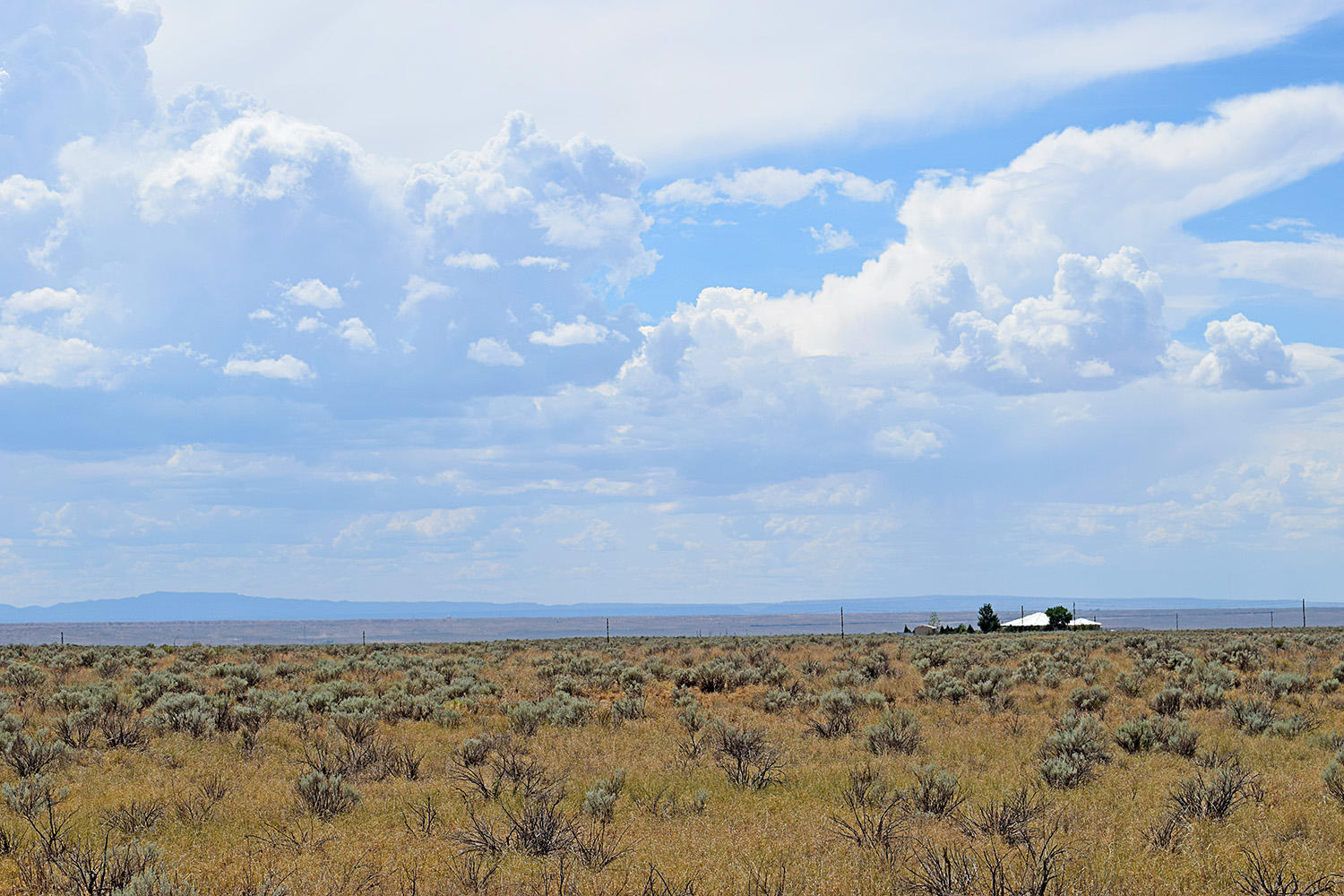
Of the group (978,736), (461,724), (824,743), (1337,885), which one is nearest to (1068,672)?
(978,736)

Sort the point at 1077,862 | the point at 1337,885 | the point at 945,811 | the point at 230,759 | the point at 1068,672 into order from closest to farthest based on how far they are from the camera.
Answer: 1. the point at 1337,885
2. the point at 1077,862
3. the point at 945,811
4. the point at 230,759
5. the point at 1068,672

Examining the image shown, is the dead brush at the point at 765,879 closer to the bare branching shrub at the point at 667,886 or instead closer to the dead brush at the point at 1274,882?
the bare branching shrub at the point at 667,886

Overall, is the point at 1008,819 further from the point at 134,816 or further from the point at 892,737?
the point at 134,816

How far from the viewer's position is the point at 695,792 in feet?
40.6

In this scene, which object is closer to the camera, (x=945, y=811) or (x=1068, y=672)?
(x=945, y=811)

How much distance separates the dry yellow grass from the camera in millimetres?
8953

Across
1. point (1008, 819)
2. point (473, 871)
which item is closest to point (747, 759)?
point (1008, 819)

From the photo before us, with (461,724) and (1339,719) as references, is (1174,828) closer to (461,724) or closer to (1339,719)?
(1339,719)

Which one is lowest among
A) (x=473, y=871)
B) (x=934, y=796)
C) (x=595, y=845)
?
(x=934, y=796)

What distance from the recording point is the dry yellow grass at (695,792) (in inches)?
352

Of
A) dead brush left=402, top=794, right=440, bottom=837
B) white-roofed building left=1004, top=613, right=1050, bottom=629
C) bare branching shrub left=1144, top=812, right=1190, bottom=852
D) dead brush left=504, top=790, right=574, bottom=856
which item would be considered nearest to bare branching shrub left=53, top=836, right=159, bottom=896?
dead brush left=402, top=794, right=440, bottom=837

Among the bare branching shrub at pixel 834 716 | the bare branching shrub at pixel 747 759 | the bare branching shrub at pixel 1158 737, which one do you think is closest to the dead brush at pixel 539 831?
the bare branching shrub at pixel 747 759

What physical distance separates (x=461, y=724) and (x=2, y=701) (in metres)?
9.79

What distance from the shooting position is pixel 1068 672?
27000mm
